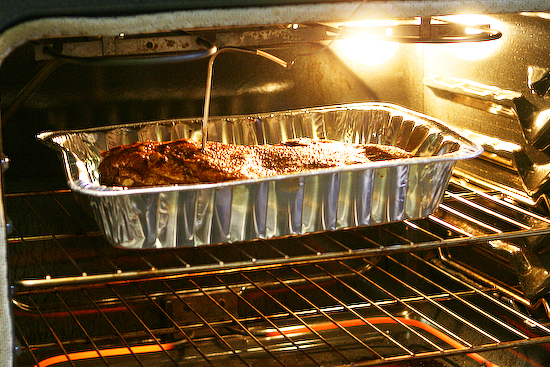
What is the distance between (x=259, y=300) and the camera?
1.53 m

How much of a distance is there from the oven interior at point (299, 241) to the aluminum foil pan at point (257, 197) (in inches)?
3.1

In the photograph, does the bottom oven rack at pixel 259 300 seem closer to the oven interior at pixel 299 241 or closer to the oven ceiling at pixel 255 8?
the oven interior at pixel 299 241

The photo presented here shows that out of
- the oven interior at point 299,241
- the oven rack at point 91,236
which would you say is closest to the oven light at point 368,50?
the oven interior at point 299,241

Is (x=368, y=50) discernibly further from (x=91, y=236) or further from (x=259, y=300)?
(x=91, y=236)

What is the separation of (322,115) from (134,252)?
1.96 ft

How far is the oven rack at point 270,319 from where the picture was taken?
1.26m

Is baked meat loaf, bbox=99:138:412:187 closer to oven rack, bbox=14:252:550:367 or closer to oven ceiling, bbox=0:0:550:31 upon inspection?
oven rack, bbox=14:252:550:367

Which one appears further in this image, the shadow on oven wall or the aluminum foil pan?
the shadow on oven wall

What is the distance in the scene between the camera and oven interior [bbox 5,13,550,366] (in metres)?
1.22

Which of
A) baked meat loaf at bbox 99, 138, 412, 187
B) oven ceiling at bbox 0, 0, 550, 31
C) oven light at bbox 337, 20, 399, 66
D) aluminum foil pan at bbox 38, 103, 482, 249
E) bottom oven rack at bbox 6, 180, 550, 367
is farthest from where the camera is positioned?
oven light at bbox 337, 20, 399, 66

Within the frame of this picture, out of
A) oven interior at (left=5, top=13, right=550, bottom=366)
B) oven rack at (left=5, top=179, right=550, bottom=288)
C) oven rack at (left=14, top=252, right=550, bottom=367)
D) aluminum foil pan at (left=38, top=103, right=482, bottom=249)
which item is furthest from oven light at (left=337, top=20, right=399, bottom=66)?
oven rack at (left=14, top=252, right=550, bottom=367)

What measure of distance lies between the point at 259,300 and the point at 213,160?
50 centimetres

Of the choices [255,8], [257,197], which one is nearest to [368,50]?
[257,197]

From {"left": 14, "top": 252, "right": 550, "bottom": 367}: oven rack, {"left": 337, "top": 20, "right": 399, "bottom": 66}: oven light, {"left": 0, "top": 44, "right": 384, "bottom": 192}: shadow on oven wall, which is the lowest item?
{"left": 14, "top": 252, "right": 550, "bottom": 367}: oven rack
